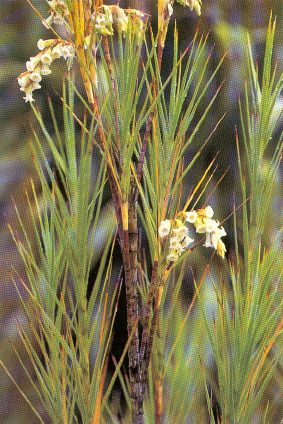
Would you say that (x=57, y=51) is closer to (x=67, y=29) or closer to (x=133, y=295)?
(x=67, y=29)

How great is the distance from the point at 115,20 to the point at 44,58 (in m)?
0.04

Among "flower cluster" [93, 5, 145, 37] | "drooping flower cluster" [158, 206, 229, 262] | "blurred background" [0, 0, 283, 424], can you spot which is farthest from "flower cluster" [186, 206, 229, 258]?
"blurred background" [0, 0, 283, 424]

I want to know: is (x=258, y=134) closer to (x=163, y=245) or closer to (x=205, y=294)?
(x=163, y=245)

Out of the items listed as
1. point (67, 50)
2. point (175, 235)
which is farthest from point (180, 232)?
point (67, 50)

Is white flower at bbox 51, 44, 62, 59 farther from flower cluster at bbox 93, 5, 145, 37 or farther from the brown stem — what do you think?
the brown stem

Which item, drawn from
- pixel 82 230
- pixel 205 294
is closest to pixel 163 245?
pixel 82 230

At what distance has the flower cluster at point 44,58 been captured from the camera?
0.42 meters

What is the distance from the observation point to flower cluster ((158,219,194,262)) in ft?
1.37

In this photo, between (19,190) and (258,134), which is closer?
(258,134)

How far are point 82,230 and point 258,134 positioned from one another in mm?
119

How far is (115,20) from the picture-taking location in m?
0.43

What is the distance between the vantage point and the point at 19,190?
880 millimetres

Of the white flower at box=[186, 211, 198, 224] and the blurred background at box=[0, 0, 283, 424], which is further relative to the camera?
the blurred background at box=[0, 0, 283, 424]

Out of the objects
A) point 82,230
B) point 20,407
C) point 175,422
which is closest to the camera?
point 82,230
